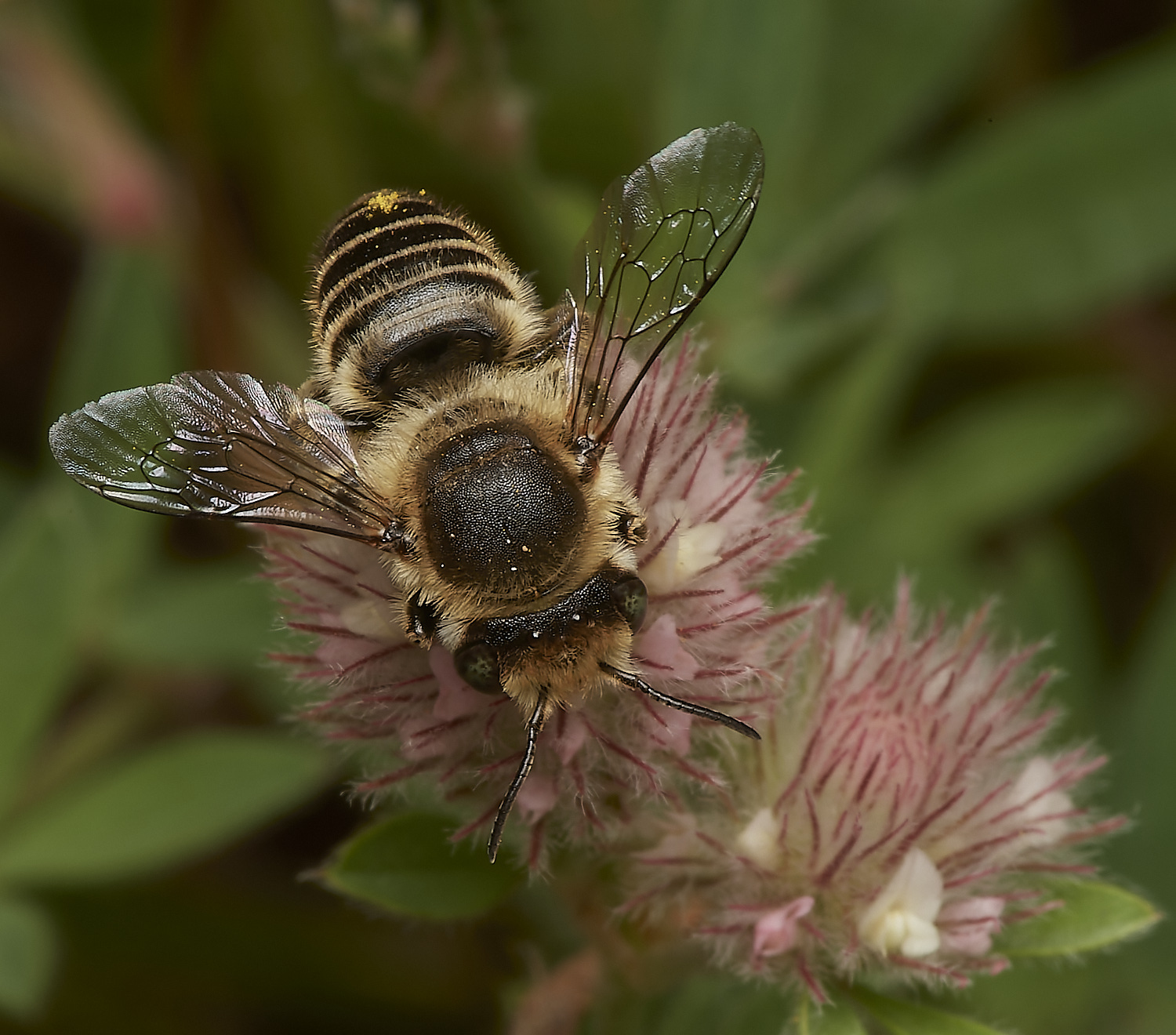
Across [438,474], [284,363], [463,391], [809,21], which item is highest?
[809,21]

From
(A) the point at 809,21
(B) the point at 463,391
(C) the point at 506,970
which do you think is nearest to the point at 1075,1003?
(C) the point at 506,970

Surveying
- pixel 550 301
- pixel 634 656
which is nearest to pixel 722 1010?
pixel 634 656

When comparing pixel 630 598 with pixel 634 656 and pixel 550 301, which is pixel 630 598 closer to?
pixel 634 656

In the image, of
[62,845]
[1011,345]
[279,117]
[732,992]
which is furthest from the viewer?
[1011,345]

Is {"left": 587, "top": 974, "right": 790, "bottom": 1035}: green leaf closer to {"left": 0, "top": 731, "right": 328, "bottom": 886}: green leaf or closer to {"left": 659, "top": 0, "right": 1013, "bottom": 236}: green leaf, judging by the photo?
{"left": 0, "top": 731, "right": 328, "bottom": 886}: green leaf

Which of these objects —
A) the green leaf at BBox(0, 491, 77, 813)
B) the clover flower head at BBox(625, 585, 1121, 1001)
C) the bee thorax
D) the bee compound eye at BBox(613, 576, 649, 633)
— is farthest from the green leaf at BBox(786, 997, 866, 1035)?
the green leaf at BBox(0, 491, 77, 813)

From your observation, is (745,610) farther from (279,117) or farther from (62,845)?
(279,117)

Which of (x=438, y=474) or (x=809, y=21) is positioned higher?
(x=809, y=21)

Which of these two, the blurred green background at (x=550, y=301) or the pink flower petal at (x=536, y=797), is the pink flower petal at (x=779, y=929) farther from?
the blurred green background at (x=550, y=301)

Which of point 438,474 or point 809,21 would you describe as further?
point 809,21
